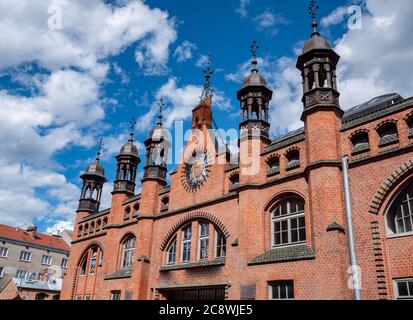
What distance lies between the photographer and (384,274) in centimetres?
1305

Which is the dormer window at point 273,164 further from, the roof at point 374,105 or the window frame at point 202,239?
the window frame at point 202,239

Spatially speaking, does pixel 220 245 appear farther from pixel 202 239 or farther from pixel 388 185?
pixel 388 185

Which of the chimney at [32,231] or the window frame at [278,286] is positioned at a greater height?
the chimney at [32,231]

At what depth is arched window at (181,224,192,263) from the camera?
21356mm

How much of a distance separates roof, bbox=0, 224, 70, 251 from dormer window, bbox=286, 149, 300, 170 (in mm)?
45384

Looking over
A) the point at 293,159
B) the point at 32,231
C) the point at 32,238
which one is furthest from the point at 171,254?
the point at 32,231

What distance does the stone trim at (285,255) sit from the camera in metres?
15.0

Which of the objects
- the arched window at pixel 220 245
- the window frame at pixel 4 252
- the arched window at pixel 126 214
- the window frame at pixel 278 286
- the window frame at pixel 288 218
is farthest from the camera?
the window frame at pixel 4 252

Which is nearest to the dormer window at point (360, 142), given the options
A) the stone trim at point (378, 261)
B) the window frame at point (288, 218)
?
the stone trim at point (378, 261)

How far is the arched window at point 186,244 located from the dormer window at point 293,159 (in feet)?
23.9

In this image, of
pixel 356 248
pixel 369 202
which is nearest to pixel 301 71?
pixel 369 202

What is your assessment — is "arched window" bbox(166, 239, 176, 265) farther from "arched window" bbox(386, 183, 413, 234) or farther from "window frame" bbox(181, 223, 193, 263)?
"arched window" bbox(386, 183, 413, 234)
